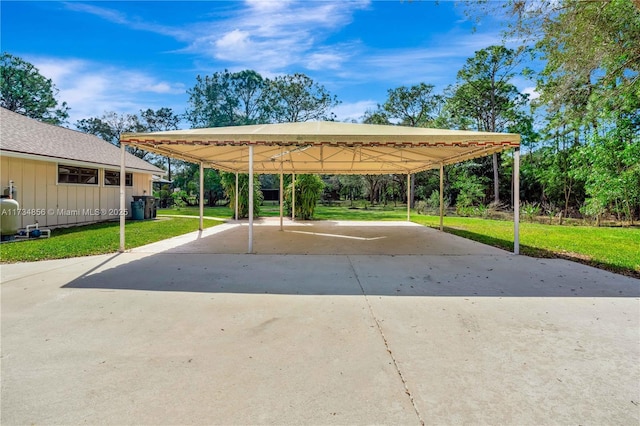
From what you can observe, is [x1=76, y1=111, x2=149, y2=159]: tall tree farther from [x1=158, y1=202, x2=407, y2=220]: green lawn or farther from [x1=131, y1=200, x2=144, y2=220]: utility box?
[x1=131, y1=200, x2=144, y2=220]: utility box

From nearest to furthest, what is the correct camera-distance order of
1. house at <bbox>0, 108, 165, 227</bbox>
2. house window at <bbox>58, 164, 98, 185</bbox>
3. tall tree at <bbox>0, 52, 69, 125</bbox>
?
house at <bbox>0, 108, 165, 227</bbox> → house window at <bbox>58, 164, 98, 185</bbox> → tall tree at <bbox>0, 52, 69, 125</bbox>

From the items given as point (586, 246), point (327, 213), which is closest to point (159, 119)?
point (327, 213)

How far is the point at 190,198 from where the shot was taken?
29.4m

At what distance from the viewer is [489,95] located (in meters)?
24.4

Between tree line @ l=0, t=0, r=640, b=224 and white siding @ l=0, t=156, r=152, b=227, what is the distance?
5.63 metres

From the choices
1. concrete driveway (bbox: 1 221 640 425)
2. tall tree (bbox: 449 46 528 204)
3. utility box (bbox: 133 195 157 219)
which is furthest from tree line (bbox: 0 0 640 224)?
concrete driveway (bbox: 1 221 640 425)

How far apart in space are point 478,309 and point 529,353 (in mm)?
1032

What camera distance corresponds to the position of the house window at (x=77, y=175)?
36.9ft

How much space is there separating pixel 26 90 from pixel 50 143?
23.5 m

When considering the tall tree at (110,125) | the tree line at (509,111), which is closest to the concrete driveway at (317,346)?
the tree line at (509,111)

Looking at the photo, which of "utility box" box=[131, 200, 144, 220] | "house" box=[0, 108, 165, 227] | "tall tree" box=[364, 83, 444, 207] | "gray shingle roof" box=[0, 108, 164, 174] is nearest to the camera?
"house" box=[0, 108, 165, 227]

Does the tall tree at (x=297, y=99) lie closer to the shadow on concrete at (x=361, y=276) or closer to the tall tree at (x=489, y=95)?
the tall tree at (x=489, y=95)

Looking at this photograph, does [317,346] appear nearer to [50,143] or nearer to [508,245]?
[508,245]

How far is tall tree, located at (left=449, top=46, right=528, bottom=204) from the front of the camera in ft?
76.4
